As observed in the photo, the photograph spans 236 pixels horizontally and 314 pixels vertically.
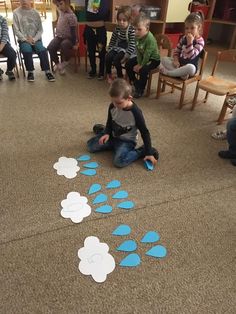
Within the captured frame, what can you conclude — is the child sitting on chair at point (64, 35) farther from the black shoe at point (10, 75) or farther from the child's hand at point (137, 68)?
the child's hand at point (137, 68)

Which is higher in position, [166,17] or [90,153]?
[166,17]

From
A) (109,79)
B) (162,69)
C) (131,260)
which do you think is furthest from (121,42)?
(131,260)

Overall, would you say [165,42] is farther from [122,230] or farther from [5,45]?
[122,230]

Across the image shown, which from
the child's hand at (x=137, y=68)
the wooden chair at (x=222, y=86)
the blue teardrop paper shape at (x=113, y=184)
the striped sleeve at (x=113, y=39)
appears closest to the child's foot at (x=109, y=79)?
the striped sleeve at (x=113, y=39)

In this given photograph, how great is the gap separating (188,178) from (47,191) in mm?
990

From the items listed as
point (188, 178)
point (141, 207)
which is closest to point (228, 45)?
point (188, 178)

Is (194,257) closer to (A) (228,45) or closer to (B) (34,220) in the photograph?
(B) (34,220)

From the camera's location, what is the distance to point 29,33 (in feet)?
11.0

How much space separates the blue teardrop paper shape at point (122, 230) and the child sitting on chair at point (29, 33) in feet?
8.07

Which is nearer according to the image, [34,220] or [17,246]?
[17,246]

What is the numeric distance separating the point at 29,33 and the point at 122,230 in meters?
2.90

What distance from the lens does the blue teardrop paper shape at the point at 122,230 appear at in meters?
1.53

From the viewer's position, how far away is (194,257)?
4.69ft

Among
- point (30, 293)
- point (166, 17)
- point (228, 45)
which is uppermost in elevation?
point (166, 17)
